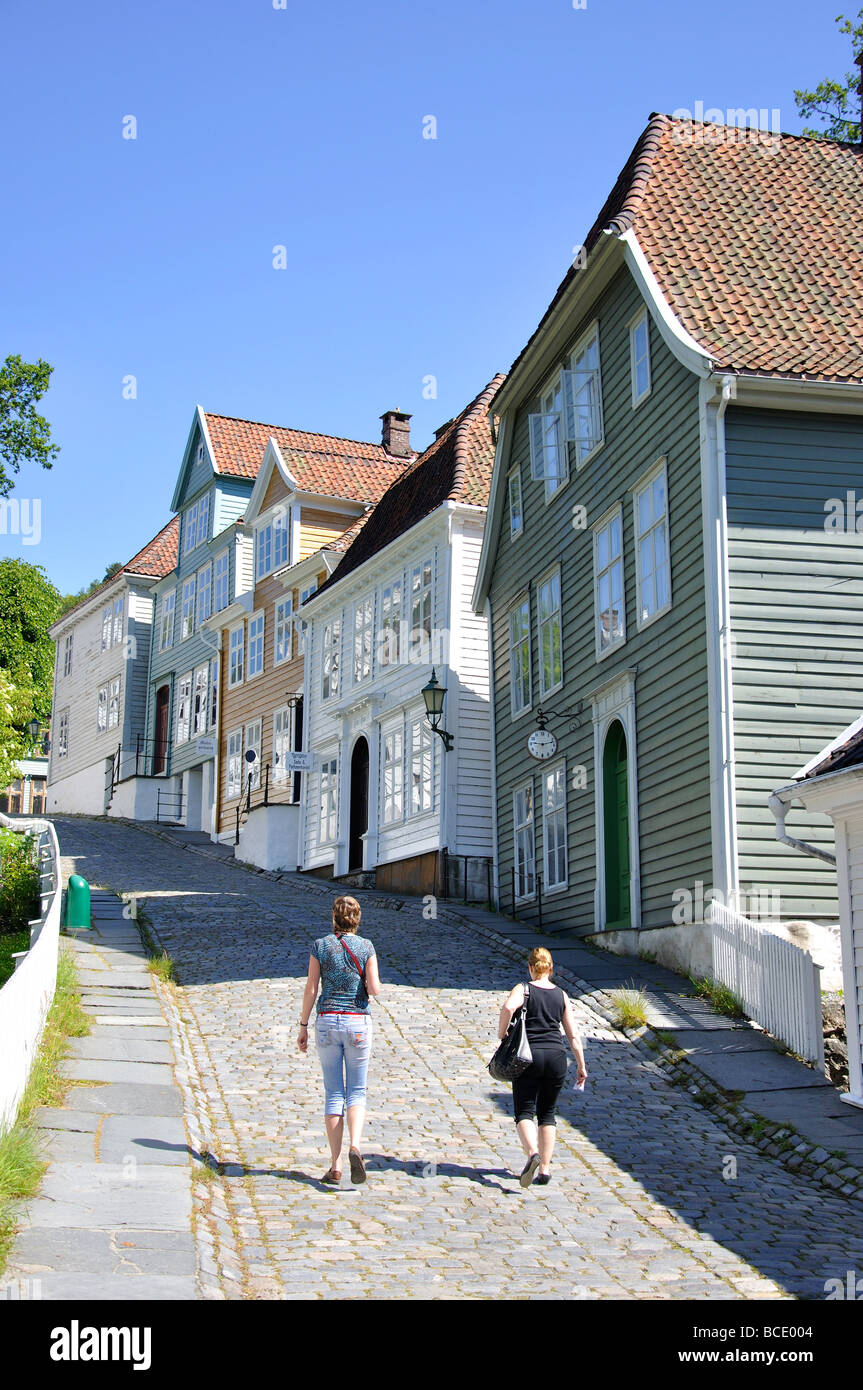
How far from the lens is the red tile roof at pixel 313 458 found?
35.0m

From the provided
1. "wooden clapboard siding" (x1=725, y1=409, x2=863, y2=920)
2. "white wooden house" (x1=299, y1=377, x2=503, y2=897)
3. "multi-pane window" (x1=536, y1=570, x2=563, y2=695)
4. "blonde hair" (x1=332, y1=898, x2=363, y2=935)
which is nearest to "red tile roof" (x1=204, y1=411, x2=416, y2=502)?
"white wooden house" (x1=299, y1=377, x2=503, y2=897)

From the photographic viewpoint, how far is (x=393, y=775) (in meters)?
27.7

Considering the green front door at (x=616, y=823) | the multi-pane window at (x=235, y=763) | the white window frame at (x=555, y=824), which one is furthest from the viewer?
the multi-pane window at (x=235, y=763)

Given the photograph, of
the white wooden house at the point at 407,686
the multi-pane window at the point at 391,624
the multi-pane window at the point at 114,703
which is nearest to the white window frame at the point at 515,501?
the white wooden house at the point at 407,686

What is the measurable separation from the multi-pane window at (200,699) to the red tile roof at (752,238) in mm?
22816

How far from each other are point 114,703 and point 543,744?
101 feet

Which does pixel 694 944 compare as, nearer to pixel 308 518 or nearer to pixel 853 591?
pixel 853 591

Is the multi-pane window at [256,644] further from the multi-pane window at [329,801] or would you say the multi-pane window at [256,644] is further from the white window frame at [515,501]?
the white window frame at [515,501]

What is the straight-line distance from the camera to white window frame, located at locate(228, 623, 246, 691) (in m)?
38.3

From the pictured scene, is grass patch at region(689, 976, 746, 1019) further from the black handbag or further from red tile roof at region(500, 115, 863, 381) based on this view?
red tile roof at region(500, 115, 863, 381)

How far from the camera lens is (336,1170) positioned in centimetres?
884

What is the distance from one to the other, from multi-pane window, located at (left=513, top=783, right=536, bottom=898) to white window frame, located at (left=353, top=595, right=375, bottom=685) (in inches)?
300
